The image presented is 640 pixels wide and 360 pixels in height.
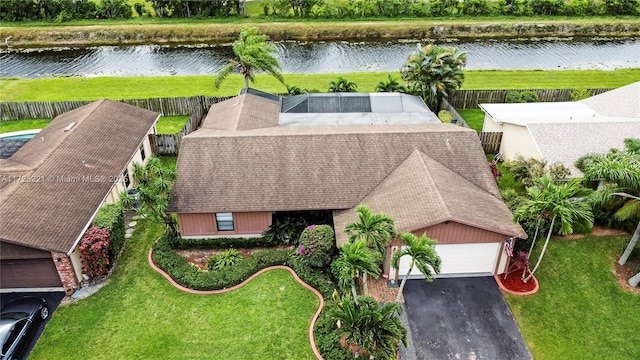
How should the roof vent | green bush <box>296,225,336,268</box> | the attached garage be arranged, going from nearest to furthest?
1. the attached garage
2. green bush <box>296,225,336,268</box>
3. the roof vent

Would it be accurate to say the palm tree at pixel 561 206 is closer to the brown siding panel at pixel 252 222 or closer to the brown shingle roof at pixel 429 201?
the brown shingle roof at pixel 429 201

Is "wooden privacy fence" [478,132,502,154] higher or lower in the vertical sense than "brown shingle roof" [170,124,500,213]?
lower

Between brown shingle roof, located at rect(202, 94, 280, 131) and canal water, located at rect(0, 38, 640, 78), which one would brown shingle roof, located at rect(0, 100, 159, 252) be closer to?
brown shingle roof, located at rect(202, 94, 280, 131)

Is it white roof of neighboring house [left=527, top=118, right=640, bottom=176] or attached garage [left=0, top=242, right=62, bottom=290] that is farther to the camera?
white roof of neighboring house [left=527, top=118, right=640, bottom=176]

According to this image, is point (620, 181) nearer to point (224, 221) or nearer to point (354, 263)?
point (354, 263)

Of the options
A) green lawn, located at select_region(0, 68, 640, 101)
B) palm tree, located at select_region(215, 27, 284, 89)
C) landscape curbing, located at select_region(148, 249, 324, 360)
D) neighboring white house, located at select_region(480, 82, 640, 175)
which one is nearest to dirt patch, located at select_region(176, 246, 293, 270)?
landscape curbing, located at select_region(148, 249, 324, 360)

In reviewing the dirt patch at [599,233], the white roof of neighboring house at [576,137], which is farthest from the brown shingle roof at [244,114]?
the dirt patch at [599,233]

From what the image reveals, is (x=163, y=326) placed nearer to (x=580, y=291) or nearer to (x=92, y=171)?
(x=92, y=171)
